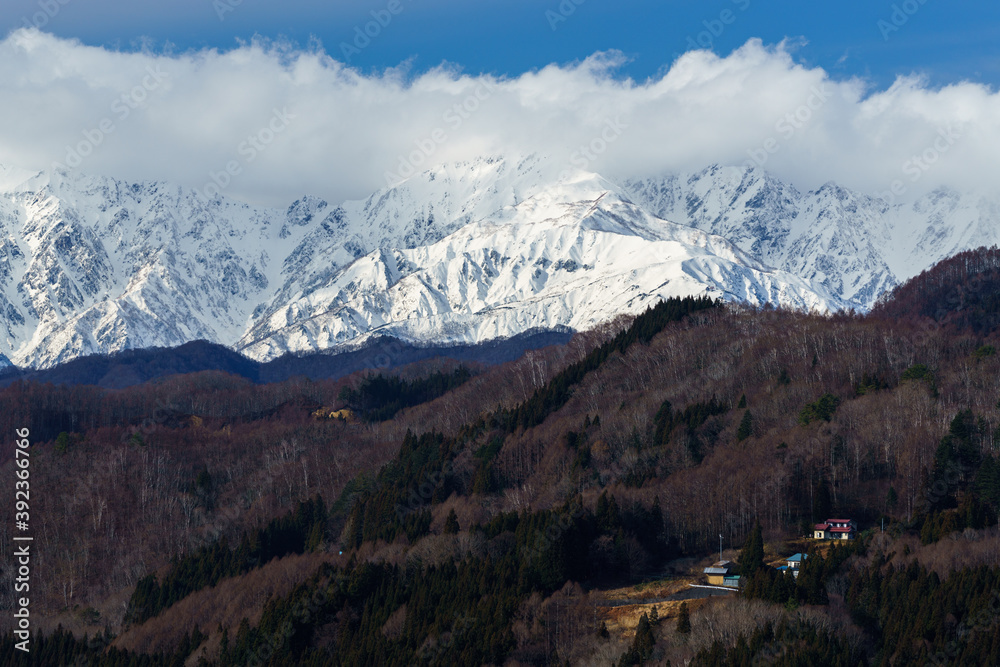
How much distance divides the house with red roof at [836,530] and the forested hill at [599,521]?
2.01 metres

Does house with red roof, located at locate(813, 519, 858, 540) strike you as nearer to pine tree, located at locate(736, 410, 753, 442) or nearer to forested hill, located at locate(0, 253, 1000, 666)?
forested hill, located at locate(0, 253, 1000, 666)

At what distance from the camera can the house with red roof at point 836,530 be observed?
98250 millimetres

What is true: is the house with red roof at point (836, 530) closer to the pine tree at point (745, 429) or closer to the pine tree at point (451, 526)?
the pine tree at point (745, 429)

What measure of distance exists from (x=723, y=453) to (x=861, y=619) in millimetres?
34862

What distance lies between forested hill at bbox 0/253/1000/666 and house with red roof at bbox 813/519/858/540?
6.60 feet

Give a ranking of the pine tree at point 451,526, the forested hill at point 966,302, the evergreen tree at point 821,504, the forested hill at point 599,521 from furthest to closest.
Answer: the forested hill at point 966,302 < the pine tree at point 451,526 < the evergreen tree at point 821,504 < the forested hill at point 599,521

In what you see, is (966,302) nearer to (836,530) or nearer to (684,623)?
(836,530)

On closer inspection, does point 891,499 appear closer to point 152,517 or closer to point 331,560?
point 331,560

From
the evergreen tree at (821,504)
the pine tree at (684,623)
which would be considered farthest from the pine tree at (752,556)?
the evergreen tree at (821,504)

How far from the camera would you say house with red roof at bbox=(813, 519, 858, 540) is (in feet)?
322

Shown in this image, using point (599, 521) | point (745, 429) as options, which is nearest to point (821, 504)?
point (745, 429)

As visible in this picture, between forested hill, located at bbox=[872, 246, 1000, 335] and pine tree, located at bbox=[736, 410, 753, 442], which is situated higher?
forested hill, located at bbox=[872, 246, 1000, 335]

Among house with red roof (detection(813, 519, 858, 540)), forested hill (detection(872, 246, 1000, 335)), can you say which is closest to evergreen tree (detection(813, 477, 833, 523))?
house with red roof (detection(813, 519, 858, 540))

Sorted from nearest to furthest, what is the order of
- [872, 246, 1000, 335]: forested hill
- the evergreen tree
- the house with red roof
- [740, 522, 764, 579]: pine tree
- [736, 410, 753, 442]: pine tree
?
1. [740, 522, 764, 579]: pine tree
2. the house with red roof
3. the evergreen tree
4. [736, 410, 753, 442]: pine tree
5. [872, 246, 1000, 335]: forested hill
